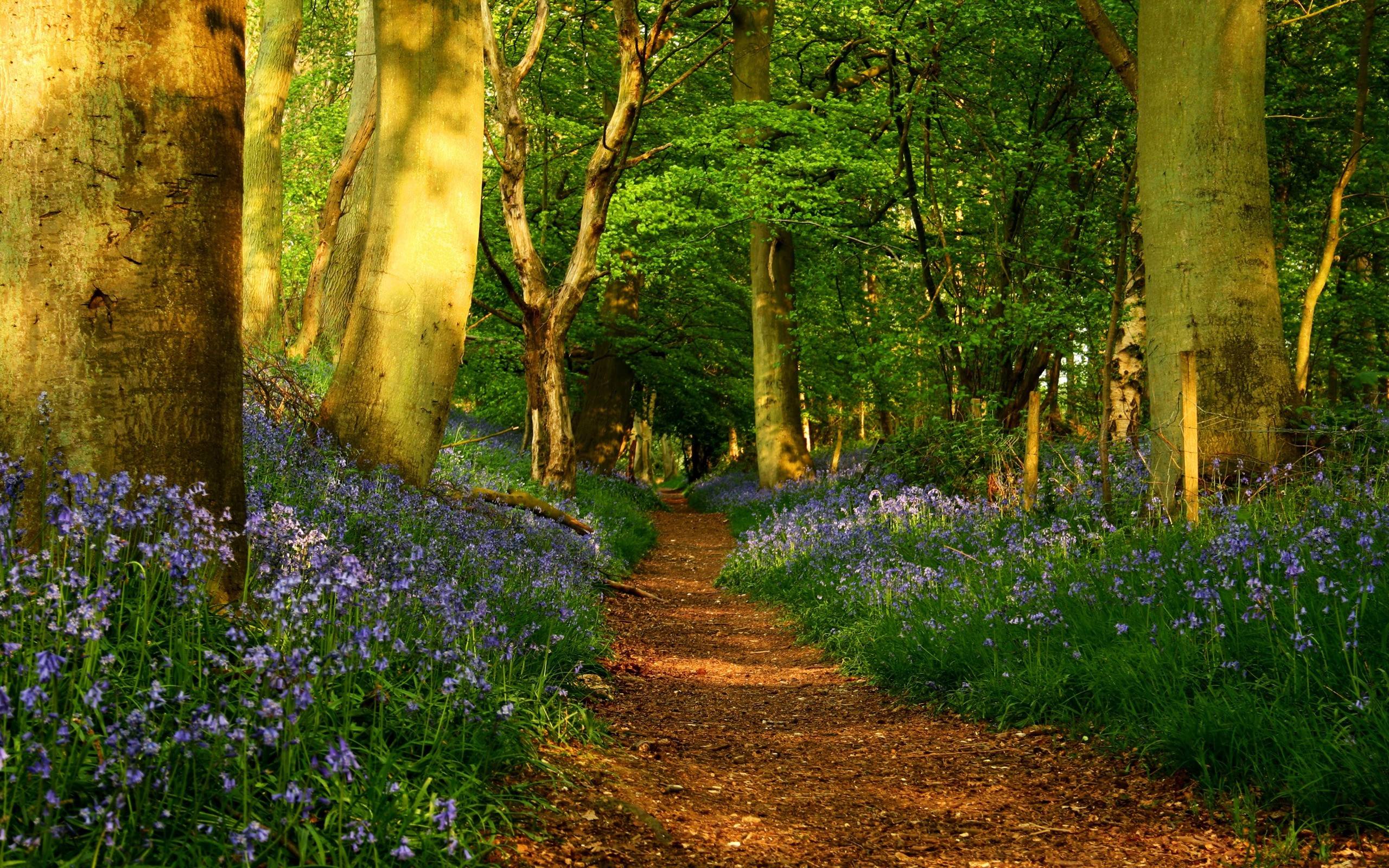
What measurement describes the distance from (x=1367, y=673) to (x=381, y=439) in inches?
247

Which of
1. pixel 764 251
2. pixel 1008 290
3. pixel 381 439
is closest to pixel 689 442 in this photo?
pixel 764 251

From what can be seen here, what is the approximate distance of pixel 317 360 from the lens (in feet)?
42.8

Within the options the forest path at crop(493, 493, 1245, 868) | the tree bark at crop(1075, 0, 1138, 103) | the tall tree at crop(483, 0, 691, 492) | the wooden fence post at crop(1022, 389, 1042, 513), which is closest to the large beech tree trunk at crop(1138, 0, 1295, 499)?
the wooden fence post at crop(1022, 389, 1042, 513)

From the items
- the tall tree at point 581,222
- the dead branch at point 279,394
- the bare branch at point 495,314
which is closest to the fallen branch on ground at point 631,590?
the dead branch at point 279,394

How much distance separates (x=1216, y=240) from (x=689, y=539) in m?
11.8

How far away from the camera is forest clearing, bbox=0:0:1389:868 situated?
118 inches

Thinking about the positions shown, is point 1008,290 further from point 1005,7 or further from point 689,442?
point 689,442

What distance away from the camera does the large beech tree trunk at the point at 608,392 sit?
22281 mm

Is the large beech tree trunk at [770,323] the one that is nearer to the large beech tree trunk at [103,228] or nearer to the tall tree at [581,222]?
the tall tree at [581,222]

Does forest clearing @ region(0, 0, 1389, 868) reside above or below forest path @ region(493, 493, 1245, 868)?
above

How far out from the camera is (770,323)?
736 inches

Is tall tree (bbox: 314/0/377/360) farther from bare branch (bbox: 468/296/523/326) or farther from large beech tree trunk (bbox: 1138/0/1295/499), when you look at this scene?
large beech tree trunk (bbox: 1138/0/1295/499)

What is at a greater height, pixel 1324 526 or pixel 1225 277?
pixel 1225 277

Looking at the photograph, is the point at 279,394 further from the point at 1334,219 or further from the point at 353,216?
the point at 1334,219
